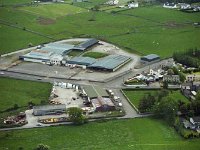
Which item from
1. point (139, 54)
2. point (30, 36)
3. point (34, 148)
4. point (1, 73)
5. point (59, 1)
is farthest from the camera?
point (59, 1)

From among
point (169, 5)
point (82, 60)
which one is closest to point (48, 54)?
point (82, 60)

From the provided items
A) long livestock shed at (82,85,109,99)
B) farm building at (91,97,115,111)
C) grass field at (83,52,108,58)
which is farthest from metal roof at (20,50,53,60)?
farm building at (91,97,115,111)

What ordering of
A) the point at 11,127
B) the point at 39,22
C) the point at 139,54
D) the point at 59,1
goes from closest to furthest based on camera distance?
the point at 11,127, the point at 139,54, the point at 39,22, the point at 59,1

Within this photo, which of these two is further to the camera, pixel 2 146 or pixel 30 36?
pixel 30 36

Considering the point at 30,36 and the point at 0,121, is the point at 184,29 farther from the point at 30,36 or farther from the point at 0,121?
the point at 0,121

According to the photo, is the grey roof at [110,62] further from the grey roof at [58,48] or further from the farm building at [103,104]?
the farm building at [103,104]

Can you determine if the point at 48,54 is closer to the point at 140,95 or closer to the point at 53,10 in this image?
the point at 140,95

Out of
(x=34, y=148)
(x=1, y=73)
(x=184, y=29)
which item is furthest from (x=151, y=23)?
(x=34, y=148)

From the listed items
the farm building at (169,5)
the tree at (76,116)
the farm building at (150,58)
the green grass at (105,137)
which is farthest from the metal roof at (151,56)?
the farm building at (169,5)
